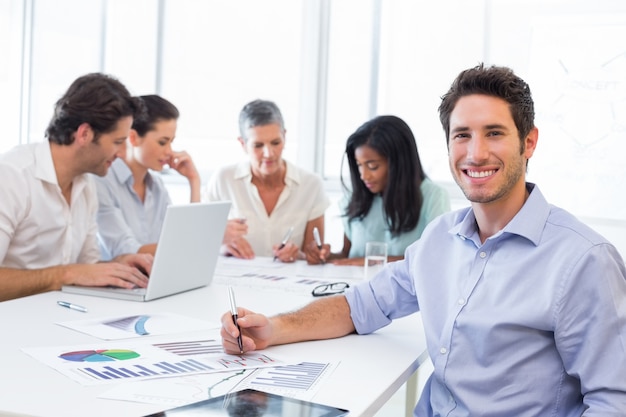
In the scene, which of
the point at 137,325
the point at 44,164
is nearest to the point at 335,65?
the point at 44,164

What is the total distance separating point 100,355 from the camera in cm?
155

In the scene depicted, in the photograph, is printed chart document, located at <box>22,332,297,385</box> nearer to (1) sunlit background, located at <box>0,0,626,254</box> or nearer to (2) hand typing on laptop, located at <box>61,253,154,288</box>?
(2) hand typing on laptop, located at <box>61,253,154,288</box>

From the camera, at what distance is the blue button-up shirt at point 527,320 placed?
54.2 inches

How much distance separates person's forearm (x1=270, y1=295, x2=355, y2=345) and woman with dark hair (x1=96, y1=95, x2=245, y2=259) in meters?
1.43

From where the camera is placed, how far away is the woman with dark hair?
315 centimetres

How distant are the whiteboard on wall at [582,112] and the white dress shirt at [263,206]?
4.73ft

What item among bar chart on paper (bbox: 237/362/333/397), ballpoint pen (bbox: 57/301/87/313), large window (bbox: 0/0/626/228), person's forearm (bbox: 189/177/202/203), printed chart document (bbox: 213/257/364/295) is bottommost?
printed chart document (bbox: 213/257/364/295)

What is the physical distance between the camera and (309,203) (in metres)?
3.83

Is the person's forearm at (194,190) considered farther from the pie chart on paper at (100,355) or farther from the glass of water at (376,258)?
the pie chart on paper at (100,355)

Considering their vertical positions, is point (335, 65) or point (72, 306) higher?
point (335, 65)

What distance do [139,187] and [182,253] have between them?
48.3 inches

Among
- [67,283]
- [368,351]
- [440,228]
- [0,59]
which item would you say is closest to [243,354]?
[368,351]

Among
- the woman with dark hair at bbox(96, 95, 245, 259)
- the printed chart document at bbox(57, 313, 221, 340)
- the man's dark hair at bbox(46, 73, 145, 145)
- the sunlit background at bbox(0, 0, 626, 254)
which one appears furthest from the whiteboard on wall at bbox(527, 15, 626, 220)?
the printed chart document at bbox(57, 313, 221, 340)

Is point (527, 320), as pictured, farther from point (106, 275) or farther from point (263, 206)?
point (263, 206)
